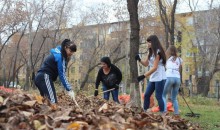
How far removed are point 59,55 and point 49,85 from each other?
0.55 m

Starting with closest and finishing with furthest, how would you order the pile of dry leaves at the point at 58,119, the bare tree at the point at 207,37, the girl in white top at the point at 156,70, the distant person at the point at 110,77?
the pile of dry leaves at the point at 58,119 < the girl in white top at the point at 156,70 < the distant person at the point at 110,77 < the bare tree at the point at 207,37

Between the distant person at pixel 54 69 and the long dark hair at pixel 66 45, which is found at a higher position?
the long dark hair at pixel 66 45

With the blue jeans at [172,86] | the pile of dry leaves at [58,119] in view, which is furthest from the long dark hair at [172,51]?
the pile of dry leaves at [58,119]

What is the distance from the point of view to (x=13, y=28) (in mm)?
31578

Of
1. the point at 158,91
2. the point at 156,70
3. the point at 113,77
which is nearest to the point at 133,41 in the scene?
the point at 113,77

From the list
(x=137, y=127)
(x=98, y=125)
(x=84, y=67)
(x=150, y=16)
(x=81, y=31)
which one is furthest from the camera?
(x=84, y=67)

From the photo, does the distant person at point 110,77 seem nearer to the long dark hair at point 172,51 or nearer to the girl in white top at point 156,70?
the long dark hair at point 172,51

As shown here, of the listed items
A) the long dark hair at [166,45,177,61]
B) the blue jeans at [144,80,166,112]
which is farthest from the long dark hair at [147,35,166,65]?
the long dark hair at [166,45,177,61]

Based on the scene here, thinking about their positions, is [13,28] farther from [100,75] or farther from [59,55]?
[59,55]

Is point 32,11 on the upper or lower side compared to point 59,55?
upper

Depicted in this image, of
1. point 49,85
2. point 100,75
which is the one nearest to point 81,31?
point 100,75

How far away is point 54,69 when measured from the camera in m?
5.62

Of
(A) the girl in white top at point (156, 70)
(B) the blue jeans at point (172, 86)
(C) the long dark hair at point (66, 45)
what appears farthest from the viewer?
(B) the blue jeans at point (172, 86)

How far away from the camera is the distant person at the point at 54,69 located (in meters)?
5.35
